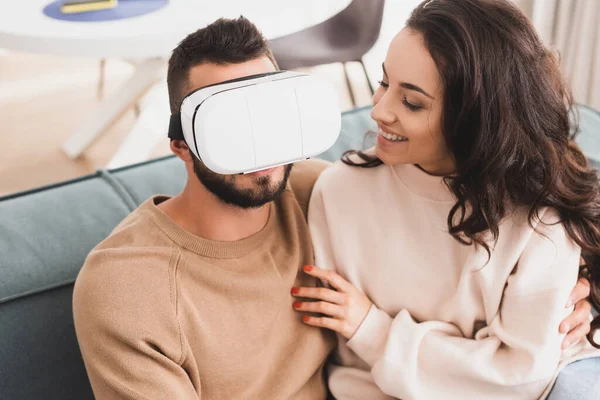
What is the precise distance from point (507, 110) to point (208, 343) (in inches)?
23.4

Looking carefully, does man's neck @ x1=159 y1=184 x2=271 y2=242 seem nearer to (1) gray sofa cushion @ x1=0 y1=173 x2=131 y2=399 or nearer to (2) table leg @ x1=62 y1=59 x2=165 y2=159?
(1) gray sofa cushion @ x1=0 y1=173 x2=131 y2=399

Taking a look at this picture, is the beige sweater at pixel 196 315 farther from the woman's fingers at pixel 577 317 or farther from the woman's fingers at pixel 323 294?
the woman's fingers at pixel 577 317

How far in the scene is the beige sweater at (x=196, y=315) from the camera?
1.05 metres

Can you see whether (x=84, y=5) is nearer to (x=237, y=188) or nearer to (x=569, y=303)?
(x=237, y=188)

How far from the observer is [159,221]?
3.81 feet

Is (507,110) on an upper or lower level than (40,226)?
upper

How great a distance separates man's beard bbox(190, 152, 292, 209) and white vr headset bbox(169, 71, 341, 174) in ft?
0.46

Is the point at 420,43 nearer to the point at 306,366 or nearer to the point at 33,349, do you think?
the point at 306,366

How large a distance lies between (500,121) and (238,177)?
1.37ft

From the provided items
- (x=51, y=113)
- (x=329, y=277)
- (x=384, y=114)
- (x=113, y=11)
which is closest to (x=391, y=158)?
(x=384, y=114)

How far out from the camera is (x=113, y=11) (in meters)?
2.21

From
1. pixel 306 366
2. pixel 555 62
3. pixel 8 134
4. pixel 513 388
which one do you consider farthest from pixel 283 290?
pixel 8 134

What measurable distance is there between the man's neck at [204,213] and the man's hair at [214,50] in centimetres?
15

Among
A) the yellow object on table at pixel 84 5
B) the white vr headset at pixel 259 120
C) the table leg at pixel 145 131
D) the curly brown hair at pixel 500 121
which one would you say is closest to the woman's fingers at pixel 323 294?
the curly brown hair at pixel 500 121
